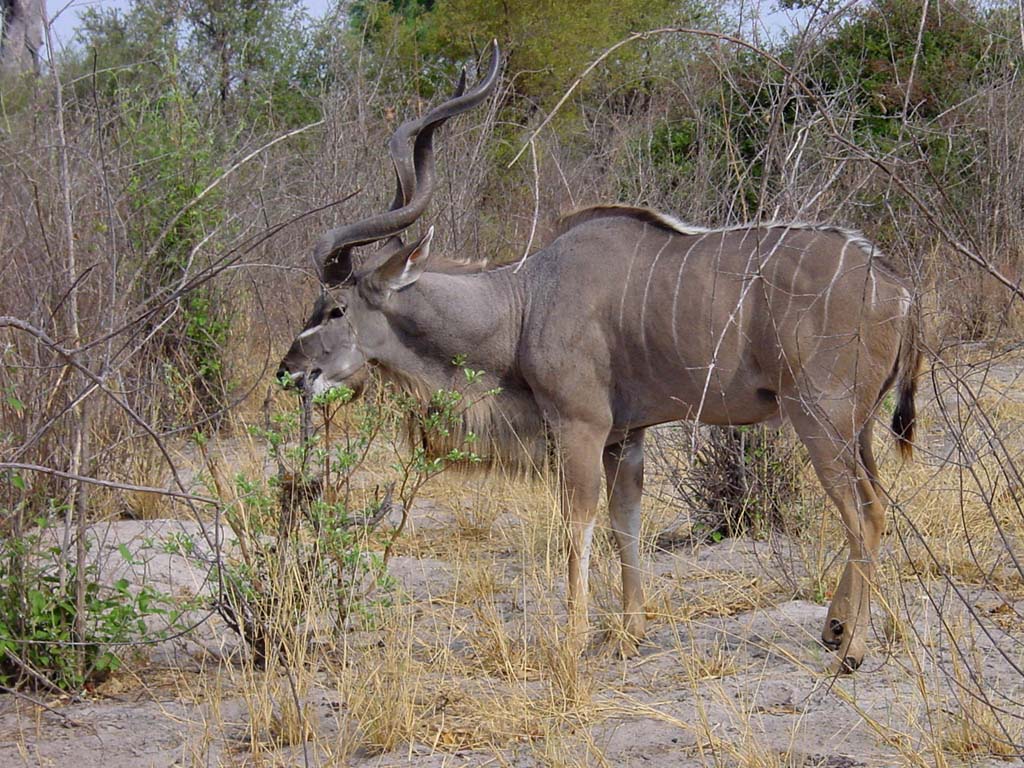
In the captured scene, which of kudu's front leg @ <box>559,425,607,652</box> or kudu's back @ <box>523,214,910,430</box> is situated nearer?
kudu's back @ <box>523,214,910,430</box>

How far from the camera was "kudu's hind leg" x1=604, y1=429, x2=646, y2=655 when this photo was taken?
364cm

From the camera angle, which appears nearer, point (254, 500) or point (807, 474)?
point (254, 500)

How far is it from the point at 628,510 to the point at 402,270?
952 millimetres

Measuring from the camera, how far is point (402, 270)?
12.8 feet

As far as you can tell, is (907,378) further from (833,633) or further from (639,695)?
(639,695)

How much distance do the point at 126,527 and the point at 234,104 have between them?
4.55 meters

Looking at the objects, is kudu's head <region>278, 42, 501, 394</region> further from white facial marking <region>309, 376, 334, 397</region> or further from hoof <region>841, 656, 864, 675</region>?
hoof <region>841, 656, 864, 675</region>

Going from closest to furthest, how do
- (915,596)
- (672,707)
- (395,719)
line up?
(395,719)
(672,707)
(915,596)

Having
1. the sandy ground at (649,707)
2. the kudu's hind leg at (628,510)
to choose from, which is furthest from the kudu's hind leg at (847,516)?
the kudu's hind leg at (628,510)

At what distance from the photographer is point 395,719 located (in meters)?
2.72

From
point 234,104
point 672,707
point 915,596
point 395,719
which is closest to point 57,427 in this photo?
point 395,719

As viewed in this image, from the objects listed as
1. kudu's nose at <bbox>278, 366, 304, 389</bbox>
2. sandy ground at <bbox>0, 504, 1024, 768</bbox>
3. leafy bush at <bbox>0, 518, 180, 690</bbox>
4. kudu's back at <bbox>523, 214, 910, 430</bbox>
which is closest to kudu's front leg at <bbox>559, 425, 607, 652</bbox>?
kudu's back at <bbox>523, 214, 910, 430</bbox>

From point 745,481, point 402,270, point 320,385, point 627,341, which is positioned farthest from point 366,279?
point 745,481

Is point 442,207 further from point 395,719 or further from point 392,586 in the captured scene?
point 395,719
